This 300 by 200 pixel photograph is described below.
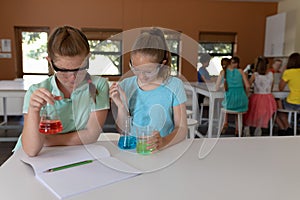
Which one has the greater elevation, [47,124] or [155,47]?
[155,47]

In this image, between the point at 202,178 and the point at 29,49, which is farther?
the point at 29,49

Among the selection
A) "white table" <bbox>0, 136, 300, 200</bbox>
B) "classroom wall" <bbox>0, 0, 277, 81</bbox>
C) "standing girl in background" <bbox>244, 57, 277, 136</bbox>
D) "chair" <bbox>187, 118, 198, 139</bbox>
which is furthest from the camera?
"classroom wall" <bbox>0, 0, 277, 81</bbox>

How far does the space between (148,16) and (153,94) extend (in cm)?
478

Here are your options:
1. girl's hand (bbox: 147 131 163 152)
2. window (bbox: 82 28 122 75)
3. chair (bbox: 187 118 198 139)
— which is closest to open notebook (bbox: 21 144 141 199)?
girl's hand (bbox: 147 131 163 152)

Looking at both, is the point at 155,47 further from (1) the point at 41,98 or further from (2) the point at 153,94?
(1) the point at 41,98

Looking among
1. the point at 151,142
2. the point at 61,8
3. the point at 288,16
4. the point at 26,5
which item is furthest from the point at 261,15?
the point at 151,142

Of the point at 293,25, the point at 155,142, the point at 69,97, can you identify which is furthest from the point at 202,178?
the point at 293,25

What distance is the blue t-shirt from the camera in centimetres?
99

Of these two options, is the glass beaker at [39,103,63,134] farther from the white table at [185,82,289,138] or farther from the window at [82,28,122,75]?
the white table at [185,82,289,138]

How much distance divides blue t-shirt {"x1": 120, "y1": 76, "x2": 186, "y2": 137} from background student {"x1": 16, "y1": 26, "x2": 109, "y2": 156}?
0.35 ft

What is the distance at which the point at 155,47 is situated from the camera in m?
0.86

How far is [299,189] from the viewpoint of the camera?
26.2 inches

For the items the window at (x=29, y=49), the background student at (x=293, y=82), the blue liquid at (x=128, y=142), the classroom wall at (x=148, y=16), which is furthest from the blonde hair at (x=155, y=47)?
the window at (x=29, y=49)

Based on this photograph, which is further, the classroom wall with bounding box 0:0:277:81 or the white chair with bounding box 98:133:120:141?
the classroom wall with bounding box 0:0:277:81
